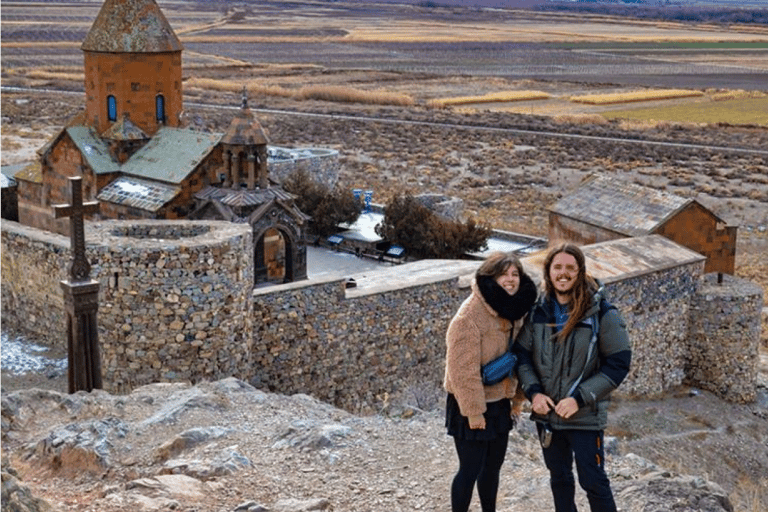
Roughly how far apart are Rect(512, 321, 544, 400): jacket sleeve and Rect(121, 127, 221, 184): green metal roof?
38.4 ft

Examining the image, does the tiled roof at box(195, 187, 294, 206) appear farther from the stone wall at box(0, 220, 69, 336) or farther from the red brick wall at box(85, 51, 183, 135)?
the stone wall at box(0, 220, 69, 336)

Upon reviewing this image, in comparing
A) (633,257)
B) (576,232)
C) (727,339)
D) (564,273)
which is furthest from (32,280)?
(727,339)

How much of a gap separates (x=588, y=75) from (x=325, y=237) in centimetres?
6432

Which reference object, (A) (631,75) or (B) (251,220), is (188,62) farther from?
(B) (251,220)

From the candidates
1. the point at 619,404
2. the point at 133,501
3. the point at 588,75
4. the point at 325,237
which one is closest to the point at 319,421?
the point at 133,501

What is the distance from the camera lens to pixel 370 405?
12.6 metres

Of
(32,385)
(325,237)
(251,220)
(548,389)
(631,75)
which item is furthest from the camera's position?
(631,75)

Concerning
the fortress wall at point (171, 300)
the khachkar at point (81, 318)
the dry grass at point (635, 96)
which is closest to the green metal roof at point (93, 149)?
the fortress wall at point (171, 300)

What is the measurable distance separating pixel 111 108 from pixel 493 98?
4693 cm

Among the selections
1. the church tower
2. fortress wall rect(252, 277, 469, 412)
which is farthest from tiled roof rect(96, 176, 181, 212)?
fortress wall rect(252, 277, 469, 412)

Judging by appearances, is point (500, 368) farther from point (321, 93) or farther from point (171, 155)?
point (321, 93)

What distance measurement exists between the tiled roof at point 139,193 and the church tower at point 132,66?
142cm

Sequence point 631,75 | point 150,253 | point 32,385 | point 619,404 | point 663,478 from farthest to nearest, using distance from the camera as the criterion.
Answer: point 631,75, point 619,404, point 32,385, point 150,253, point 663,478

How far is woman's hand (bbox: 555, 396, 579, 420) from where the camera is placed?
5777 mm
